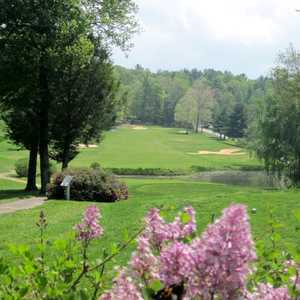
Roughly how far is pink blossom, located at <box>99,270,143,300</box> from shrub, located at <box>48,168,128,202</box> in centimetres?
1866

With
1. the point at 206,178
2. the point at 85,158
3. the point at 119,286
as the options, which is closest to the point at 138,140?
the point at 85,158

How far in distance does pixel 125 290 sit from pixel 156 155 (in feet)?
261

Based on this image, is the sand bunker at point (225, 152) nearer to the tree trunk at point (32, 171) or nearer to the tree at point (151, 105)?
the tree at point (151, 105)

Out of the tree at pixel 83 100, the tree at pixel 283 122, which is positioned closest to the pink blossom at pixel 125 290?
the tree at pixel 83 100

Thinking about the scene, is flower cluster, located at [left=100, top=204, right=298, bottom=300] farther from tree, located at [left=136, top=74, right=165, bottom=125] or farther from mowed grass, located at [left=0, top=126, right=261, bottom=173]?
tree, located at [left=136, top=74, right=165, bottom=125]

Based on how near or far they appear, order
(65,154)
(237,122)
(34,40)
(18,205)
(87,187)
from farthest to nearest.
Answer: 1. (237,122)
2. (65,154)
3. (34,40)
4. (87,187)
5. (18,205)

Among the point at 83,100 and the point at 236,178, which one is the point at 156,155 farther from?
the point at 83,100

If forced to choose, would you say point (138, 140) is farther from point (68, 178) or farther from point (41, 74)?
point (68, 178)

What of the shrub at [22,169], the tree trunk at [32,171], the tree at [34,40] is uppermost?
the tree at [34,40]

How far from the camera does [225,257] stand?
170 centimetres

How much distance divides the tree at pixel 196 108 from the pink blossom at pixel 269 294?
470 ft

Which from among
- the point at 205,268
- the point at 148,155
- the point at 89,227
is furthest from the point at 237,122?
the point at 205,268

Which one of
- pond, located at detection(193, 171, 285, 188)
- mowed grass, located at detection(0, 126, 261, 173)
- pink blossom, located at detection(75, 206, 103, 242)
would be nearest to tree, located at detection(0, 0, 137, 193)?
pink blossom, located at detection(75, 206, 103, 242)

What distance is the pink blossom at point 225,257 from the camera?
5.60ft
